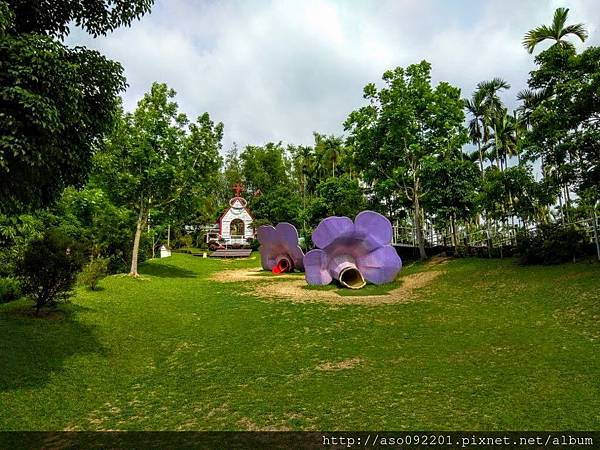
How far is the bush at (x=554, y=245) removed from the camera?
57.4 ft

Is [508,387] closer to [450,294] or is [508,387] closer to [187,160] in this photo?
[450,294]

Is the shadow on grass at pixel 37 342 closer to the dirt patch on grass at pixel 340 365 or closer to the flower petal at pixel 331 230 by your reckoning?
the dirt patch on grass at pixel 340 365

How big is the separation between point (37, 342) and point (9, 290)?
6.15 metres

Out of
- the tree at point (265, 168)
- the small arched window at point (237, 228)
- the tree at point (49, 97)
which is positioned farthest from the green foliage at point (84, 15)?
the tree at point (265, 168)

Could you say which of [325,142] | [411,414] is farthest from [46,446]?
[325,142]

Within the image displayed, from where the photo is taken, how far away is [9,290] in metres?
14.7

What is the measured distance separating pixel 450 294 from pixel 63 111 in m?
14.4

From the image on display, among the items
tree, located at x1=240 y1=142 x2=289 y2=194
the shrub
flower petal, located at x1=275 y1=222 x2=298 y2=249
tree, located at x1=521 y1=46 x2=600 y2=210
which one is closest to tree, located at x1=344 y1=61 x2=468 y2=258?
flower petal, located at x1=275 y1=222 x2=298 y2=249

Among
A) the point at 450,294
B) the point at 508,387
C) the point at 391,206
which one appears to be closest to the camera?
the point at 508,387

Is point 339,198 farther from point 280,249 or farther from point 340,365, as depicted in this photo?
point 340,365

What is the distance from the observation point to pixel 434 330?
36.8 feet

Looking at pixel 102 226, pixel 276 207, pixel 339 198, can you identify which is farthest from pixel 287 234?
pixel 276 207

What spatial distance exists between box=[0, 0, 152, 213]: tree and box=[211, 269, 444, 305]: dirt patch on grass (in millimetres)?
10765

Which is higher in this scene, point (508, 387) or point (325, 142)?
point (325, 142)
